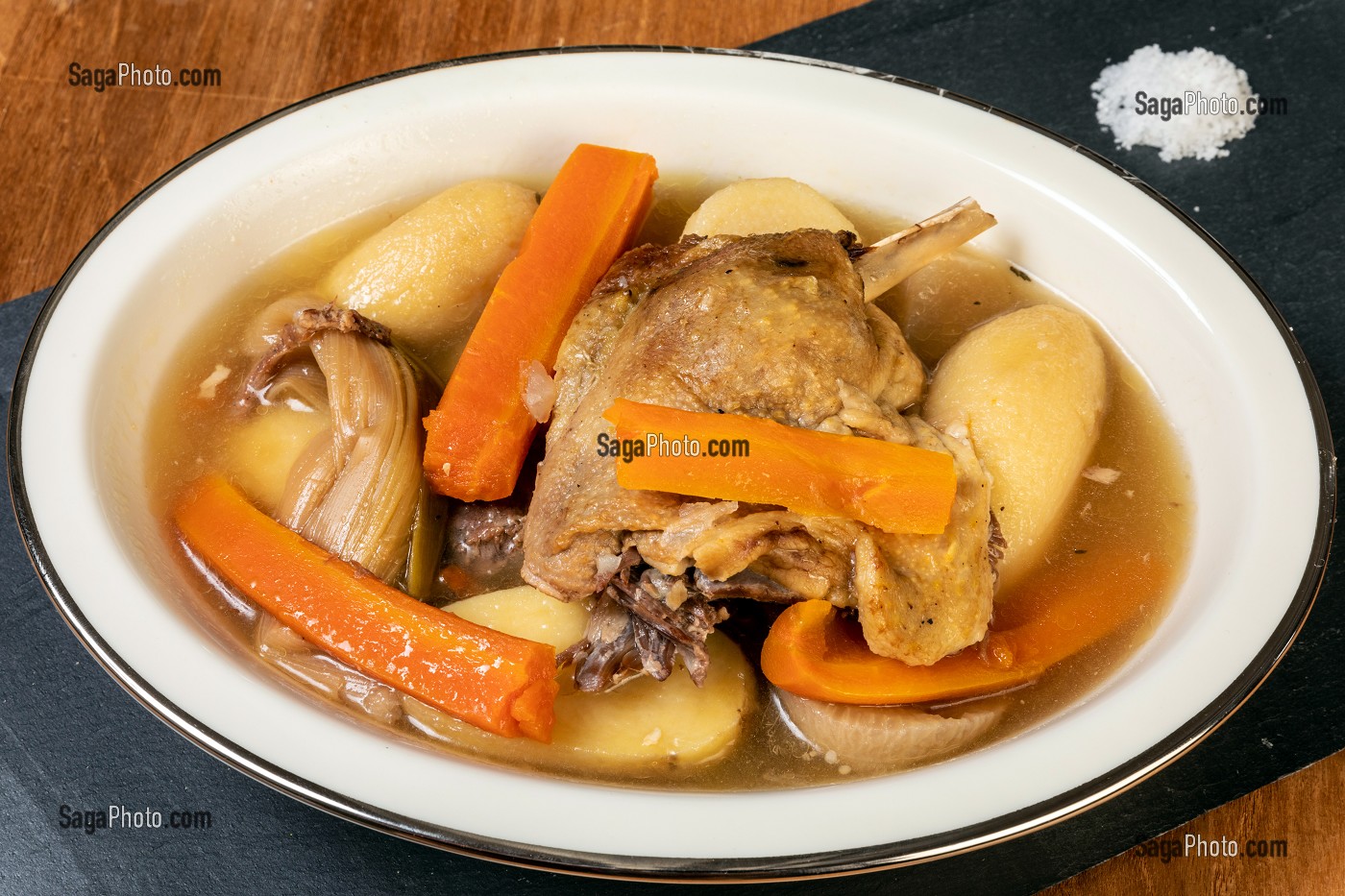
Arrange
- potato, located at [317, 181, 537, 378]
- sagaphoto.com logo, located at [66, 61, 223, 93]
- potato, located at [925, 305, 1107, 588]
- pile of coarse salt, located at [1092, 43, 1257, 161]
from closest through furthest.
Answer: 1. potato, located at [925, 305, 1107, 588]
2. potato, located at [317, 181, 537, 378]
3. pile of coarse salt, located at [1092, 43, 1257, 161]
4. sagaphoto.com logo, located at [66, 61, 223, 93]

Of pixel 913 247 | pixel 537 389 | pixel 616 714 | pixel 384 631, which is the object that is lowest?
pixel 616 714

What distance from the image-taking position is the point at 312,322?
1914 mm

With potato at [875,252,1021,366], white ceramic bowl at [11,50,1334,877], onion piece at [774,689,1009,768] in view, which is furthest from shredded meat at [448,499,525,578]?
potato at [875,252,1021,366]

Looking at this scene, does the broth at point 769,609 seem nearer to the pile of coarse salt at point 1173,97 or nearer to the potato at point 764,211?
the potato at point 764,211

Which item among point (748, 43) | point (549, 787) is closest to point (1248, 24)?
point (748, 43)

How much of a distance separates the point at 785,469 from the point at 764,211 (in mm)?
862

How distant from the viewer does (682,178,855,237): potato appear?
2.21m

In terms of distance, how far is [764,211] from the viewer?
2.21 metres

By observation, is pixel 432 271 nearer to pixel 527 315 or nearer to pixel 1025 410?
pixel 527 315

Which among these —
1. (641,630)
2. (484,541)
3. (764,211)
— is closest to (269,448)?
(484,541)

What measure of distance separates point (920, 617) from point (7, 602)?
162 cm

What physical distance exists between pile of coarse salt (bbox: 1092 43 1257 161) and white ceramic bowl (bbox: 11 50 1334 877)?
0.58 m

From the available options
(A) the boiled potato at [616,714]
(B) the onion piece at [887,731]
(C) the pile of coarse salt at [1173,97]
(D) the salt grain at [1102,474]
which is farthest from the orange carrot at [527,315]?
(C) the pile of coarse salt at [1173,97]

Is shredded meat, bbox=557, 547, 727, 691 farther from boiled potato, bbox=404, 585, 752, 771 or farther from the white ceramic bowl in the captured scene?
the white ceramic bowl
